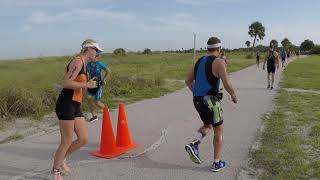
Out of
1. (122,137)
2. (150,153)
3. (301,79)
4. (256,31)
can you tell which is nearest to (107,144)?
(122,137)

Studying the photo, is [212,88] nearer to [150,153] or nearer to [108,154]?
[150,153]

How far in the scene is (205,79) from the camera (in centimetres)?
612

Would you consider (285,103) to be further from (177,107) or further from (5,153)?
(5,153)

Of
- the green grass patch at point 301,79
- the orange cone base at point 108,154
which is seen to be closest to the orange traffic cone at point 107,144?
the orange cone base at point 108,154

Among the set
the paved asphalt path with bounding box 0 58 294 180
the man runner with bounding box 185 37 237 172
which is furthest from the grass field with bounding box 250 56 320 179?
the man runner with bounding box 185 37 237 172

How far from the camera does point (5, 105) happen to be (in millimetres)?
9898

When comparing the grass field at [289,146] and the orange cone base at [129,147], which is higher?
the orange cone base at [129,147]

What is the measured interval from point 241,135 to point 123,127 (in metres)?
2.32

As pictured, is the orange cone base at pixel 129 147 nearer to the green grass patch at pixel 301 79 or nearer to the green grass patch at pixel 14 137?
the green grass patch at pixel 14 137

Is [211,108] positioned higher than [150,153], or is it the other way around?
[211,108]

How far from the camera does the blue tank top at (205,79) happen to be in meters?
6.07

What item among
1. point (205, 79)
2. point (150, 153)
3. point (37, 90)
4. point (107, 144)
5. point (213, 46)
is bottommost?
point (150, 153)

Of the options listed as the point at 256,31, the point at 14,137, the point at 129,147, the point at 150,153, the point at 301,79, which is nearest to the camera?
the point at 150,153

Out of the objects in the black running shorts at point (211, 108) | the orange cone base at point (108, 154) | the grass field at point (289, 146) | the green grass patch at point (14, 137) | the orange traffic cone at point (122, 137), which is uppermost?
the black running shorts at point (211, 108)
